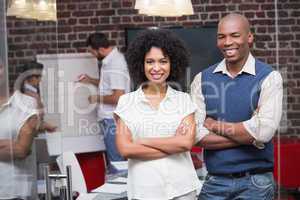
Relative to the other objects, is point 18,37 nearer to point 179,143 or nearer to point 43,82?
point 43,82

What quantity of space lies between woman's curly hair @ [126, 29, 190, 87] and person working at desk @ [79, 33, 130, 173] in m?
2.57

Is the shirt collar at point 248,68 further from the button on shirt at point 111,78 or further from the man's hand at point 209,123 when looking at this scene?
the button on shirt at point 111,78

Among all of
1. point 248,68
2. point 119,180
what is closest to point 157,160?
point 248,68

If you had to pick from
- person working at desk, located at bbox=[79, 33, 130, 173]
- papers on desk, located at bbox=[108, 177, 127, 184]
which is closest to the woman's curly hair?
papers on desk, located at bbox=[108, 177, 127, 184]

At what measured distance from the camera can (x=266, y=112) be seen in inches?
121

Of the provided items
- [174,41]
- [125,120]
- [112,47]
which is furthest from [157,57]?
[112,47]

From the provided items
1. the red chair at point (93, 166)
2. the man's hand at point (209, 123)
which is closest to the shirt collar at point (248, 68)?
the man's hand at point (209, 123)

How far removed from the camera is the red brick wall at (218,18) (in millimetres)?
6160

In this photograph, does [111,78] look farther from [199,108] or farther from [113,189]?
[199,108]

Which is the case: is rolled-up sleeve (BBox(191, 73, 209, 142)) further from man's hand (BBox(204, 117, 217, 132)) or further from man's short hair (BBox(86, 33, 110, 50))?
man's short hair (BBox(86, 33, 110, 50))

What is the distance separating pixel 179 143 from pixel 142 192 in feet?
0.87

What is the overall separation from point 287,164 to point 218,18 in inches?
73.8

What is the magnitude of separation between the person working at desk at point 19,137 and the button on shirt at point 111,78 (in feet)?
10.0

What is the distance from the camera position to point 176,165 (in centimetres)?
281
